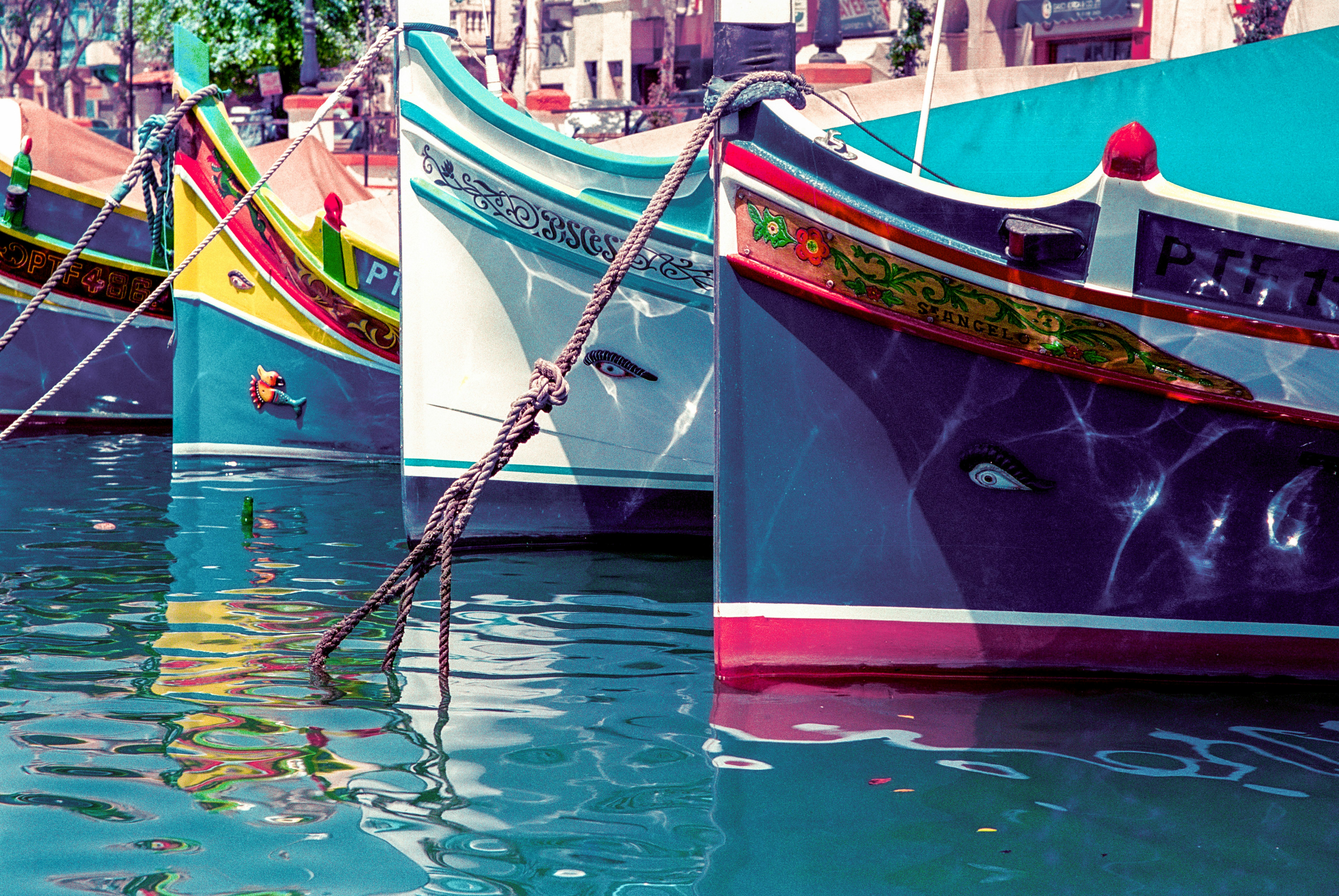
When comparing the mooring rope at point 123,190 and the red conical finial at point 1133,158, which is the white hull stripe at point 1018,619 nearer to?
the red conical finial at point 1133,158

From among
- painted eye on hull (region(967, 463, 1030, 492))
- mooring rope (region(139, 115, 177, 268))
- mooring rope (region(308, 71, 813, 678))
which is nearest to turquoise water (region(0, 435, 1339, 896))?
mooring rope (region(308, 71, 813, 678))

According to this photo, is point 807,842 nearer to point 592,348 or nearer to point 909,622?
point 909,622

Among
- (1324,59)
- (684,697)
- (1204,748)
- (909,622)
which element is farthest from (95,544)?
(1324,59)

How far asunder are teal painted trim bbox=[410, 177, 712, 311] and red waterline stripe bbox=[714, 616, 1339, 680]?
2189 mm

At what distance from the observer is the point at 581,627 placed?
4816 mm

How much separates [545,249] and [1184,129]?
8.35ft

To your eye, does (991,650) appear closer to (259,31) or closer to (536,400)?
(536,400)

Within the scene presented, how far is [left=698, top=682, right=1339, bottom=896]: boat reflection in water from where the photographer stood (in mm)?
2857

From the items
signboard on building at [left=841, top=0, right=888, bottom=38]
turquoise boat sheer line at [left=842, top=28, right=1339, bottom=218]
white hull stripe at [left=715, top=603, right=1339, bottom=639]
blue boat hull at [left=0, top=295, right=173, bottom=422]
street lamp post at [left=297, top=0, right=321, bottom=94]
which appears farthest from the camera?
signboard on building at [left=841, top=0, right=888, bottom=38]

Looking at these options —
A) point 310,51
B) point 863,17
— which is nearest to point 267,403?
point 310,51

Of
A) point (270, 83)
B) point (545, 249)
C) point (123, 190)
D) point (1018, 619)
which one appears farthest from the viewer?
point (270, 83)

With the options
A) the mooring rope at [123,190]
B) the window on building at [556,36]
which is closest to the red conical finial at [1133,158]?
the mooring rope at [123,190]

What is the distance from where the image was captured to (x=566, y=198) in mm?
5715

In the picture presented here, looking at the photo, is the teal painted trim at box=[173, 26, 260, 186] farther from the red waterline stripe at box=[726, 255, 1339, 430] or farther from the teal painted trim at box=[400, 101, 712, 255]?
the red waterline stripe at box=[726, 255, 1339, 430]
